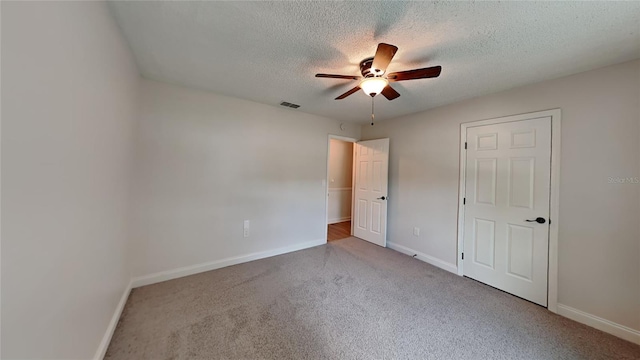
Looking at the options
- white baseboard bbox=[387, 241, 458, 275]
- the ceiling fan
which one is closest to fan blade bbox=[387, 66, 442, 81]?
the ceiling fan

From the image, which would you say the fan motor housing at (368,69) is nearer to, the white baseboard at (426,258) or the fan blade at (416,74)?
the fan blade at (416,74)

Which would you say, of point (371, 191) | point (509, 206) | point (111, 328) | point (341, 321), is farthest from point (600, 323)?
point (111, 328)

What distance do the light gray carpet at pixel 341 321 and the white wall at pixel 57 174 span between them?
49 centimetres

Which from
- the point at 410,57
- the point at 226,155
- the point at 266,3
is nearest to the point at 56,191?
the point at 266,3

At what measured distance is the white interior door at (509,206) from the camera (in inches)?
88.4

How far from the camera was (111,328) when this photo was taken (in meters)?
A: 1.68

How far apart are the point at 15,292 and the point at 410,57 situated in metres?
2.59

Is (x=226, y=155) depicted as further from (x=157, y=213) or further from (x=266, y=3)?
(x=266, y=3)

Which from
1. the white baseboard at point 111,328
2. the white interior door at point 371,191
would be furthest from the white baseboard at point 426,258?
the white baseboard at point 111,328

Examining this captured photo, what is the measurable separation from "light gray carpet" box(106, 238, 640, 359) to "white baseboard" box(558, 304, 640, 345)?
80 mm

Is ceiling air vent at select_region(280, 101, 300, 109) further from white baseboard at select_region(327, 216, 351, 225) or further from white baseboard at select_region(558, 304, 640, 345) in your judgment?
white baseboard at select_region(558, 304, 640, 345)

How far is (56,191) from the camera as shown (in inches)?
38.2

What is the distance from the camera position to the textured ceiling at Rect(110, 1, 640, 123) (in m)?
1.37

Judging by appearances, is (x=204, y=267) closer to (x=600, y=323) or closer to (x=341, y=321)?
(x=341, y=321)
